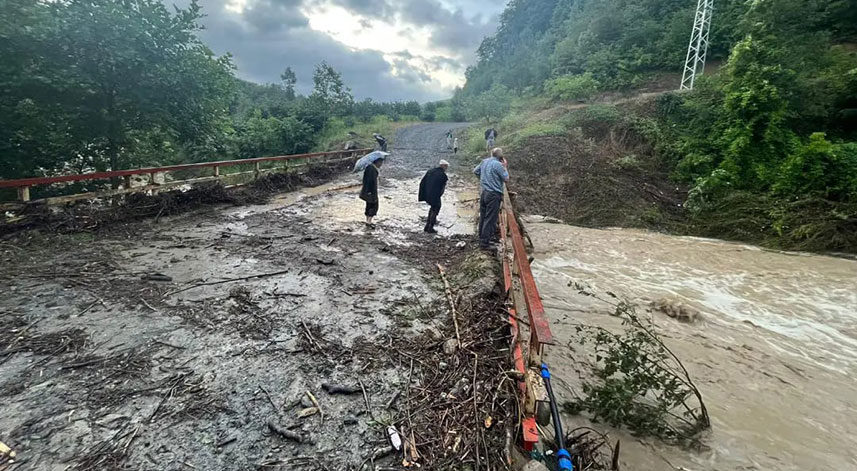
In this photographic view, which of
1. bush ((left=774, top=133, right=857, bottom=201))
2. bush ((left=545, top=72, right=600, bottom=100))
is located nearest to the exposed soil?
bush ((left=774, top=133, right=857, bottom=201))

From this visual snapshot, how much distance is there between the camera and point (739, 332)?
5250mm

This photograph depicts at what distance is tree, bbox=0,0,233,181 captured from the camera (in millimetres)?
7992

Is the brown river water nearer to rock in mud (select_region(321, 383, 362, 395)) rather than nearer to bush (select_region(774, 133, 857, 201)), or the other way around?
rock in mud (select_region(321, 383, 362, 395))

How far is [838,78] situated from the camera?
10148 mm

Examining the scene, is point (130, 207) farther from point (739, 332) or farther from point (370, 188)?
point (739, 332)

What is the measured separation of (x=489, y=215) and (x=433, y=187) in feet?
5.96

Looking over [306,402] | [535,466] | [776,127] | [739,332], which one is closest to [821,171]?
[776,127]

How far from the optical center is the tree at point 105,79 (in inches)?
315

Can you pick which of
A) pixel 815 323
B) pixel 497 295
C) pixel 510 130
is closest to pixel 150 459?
pixel 497 295

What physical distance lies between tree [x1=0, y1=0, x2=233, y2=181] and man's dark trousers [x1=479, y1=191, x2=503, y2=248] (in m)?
9.31

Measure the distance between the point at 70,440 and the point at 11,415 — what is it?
1.91 ft

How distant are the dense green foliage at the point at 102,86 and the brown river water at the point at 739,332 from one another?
10724 mm

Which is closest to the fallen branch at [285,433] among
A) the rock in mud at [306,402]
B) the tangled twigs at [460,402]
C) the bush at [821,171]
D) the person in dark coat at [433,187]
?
the rock in mud at [306,402]

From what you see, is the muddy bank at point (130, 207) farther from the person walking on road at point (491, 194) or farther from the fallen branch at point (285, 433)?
the person walking on road at point (491, 194)
